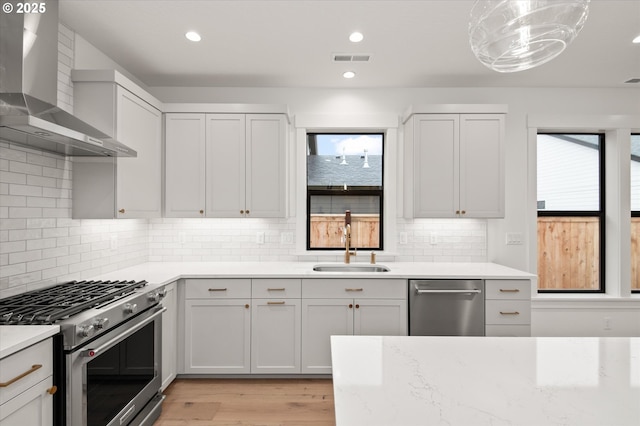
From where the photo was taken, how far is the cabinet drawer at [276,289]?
2939 mm

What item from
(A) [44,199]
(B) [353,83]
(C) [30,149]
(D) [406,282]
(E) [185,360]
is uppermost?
(B) [353,83]

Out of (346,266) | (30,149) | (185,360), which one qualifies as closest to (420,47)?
(346,266)

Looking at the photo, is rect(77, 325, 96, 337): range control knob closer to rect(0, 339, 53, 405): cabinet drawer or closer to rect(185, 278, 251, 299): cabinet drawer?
rect(0, 339, 53, 405): cabinet drawer

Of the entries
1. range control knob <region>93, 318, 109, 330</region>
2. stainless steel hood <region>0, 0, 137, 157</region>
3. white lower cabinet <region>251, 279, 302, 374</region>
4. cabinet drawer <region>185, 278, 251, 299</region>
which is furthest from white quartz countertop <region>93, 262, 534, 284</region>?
stainless steel hood <region>0, 0, 137, 157</region>

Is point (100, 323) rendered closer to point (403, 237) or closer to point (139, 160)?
point (139, 160)

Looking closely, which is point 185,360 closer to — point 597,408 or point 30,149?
point 30,149

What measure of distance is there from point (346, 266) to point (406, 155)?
1248mm

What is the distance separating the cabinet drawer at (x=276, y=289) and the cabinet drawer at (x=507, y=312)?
1.58m

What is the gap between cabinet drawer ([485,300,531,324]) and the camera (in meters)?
2.89

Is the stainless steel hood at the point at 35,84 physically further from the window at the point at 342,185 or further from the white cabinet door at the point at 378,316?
the white cabinet door at the point at 378,316

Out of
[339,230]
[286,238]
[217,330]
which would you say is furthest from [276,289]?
[339,230]

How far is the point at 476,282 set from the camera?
2.90 metres

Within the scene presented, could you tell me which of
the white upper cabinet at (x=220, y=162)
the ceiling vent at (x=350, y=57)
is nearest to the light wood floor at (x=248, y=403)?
the white upper cabinet at (x=220, y=162)

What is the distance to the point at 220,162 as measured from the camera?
3.26 metres
